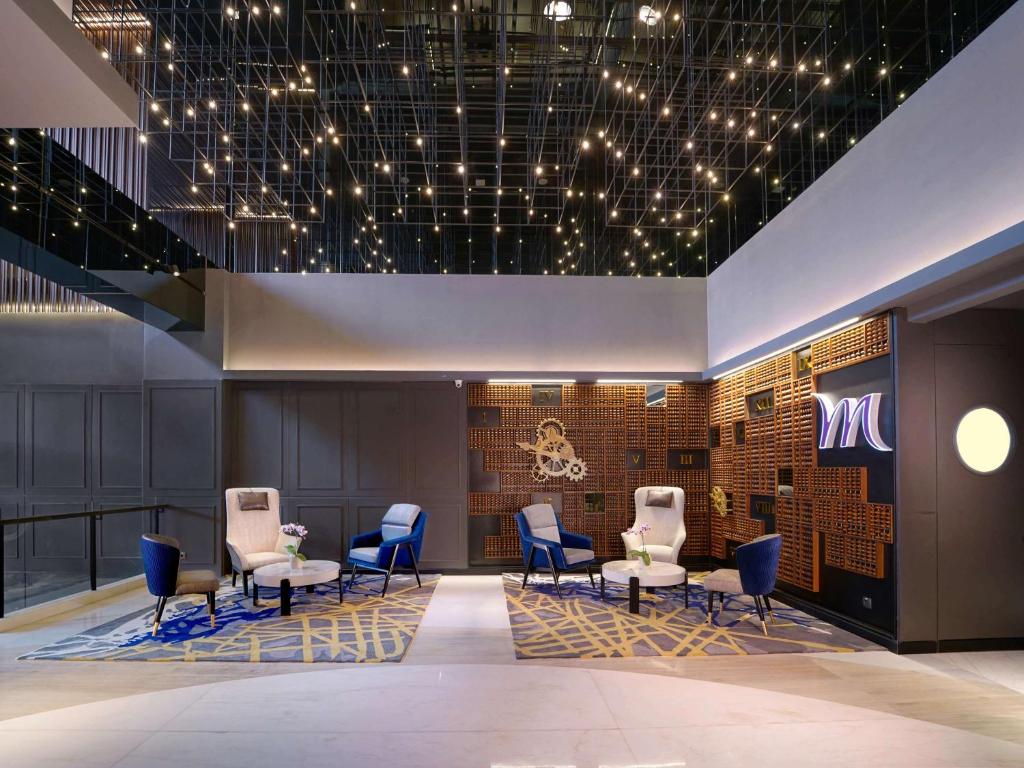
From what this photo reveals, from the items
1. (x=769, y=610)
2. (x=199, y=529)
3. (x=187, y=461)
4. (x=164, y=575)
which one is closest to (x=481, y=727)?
(x=769, y=610)

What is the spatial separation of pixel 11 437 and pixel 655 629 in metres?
8.93

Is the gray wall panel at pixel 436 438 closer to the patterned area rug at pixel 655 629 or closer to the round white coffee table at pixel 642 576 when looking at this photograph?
the patterned area rug at pixel 655 629

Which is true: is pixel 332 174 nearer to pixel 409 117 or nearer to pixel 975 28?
pixel 409 117

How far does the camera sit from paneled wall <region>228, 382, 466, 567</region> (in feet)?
30.2

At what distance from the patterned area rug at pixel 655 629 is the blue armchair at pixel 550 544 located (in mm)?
353

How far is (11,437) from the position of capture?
9328mm

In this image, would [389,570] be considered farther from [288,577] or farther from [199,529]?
[199,529]

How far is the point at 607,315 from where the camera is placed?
9.73 m

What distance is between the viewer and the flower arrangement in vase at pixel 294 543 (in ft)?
23.6

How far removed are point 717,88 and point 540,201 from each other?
364 centimetres

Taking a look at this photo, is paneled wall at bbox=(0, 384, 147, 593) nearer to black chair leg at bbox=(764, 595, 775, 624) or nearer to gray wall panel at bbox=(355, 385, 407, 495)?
gray wall panel at bbox=(355, 385, 407, 495)

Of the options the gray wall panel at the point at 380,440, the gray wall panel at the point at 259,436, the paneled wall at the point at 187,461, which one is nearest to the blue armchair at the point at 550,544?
the gray wall panel at the point at 380,440

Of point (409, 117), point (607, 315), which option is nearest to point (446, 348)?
point (607, 315)

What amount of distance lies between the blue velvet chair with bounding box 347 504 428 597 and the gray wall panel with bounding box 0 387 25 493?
4835 millimetres
